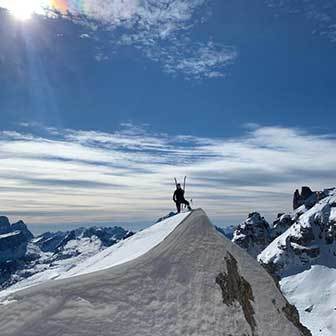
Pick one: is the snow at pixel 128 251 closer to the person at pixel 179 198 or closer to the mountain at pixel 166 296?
the mountain at pixel 166 296

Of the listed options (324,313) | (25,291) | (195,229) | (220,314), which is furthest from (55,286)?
(324,313)

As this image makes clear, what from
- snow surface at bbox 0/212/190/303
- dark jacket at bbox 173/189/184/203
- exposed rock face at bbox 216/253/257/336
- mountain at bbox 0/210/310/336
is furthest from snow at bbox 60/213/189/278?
dark jacket at bbox 173/189/184/203

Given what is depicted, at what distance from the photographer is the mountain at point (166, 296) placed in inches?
644

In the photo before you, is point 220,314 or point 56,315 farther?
point 220,314

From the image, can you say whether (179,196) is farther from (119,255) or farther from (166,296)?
(166,296)

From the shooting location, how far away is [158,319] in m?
18.7

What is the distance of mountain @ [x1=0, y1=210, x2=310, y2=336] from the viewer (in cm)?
1636

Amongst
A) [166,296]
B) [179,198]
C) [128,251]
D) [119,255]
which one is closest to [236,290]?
[166,296]

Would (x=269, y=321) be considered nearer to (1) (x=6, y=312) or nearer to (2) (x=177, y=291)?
(2) (x=177, y=291)

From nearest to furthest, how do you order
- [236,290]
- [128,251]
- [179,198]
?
[236,290], [128,251], [179,198]

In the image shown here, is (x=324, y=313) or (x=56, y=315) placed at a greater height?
(x=56, y=315)

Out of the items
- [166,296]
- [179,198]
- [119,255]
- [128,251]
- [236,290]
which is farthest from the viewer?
[179,198]

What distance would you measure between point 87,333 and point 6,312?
9.55 ft

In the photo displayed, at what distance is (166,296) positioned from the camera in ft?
67.2
